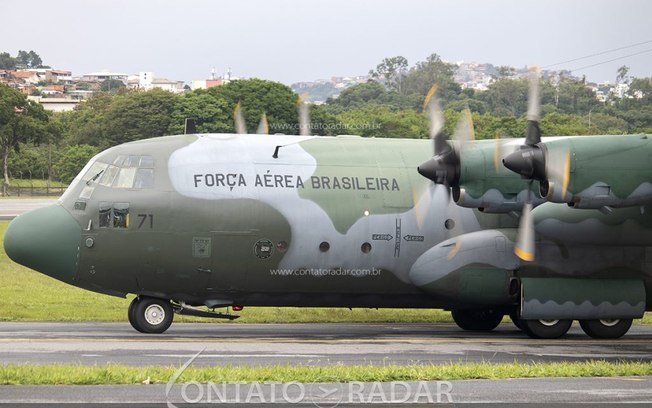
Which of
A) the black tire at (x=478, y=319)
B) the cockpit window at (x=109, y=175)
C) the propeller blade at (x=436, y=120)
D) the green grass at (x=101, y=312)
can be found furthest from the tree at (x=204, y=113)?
the propeller blade at (x=436, y=120)

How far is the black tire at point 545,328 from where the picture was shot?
22.4 meters

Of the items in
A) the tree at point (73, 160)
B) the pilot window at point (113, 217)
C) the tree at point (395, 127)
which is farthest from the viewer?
the tree at point (73, 160)

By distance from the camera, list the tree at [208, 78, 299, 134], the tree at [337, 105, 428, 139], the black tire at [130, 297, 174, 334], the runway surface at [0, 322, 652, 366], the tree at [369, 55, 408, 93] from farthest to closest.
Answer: the tree at [369, 55, 408, 93], the tree at [208, 78, 299, 134], the tree at [337, 105, 428, 139], the black tire at [130, 297, 174, 334], the runway surface at [0, 322, 652, 366]

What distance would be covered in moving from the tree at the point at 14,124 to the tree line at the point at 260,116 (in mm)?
83

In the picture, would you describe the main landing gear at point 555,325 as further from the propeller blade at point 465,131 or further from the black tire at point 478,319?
the propeller blade at point 465,131

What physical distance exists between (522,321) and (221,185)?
7.13 metres

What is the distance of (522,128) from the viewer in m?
51.5

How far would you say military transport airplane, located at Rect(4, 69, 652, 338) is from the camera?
20734 mm

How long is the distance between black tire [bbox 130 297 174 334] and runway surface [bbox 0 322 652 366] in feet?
0.69

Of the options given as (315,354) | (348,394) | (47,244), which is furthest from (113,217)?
(348,394)

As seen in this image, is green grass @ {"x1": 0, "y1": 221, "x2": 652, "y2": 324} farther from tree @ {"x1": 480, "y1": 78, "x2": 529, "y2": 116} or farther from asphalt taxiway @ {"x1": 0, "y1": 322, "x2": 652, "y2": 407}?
tree @ {"x1": 480, "y1": 78, "x2": 529, "y2": 116}

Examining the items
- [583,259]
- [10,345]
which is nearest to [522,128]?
[583,259]

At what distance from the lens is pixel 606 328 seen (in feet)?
75.4

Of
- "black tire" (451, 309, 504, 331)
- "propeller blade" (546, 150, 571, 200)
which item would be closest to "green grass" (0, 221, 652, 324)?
"black tire" (451, 309, 504, 331)
